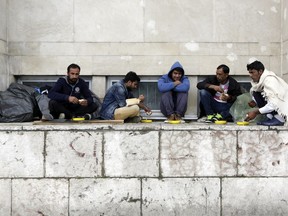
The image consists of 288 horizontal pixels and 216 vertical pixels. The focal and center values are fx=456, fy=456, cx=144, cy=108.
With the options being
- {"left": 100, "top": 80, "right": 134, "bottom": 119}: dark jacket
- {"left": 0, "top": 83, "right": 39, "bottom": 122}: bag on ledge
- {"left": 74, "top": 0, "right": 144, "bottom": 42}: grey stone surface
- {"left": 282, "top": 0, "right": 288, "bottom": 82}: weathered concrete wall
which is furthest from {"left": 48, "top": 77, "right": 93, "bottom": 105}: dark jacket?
{"left": 282, "top": 0, "right": 288, "bottom": 82}: weathered concrete wall

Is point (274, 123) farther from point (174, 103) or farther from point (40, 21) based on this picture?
point (40, 21)

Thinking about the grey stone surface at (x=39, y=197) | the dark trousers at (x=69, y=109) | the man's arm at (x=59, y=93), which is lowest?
A: the grey stone surface at (x=39, y=197)

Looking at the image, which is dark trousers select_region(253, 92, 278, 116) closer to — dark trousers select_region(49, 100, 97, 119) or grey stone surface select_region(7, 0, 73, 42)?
dark trousers select_region(49, 100, 97, 119)

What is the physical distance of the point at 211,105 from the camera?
28.7 feet

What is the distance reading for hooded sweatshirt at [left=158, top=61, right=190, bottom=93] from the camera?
8.62 meters

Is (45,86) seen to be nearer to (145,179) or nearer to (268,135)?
(145,179)

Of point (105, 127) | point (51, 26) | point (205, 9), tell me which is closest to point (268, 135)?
point (105, 127)

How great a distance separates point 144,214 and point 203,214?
2.76 feet

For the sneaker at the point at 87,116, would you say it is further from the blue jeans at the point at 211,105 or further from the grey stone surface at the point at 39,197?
the blue jeans at the point at 211,105

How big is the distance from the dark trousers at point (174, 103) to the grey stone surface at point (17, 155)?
117 inches

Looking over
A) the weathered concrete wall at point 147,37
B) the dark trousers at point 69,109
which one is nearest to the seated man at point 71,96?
the dark trousers at point 69,109

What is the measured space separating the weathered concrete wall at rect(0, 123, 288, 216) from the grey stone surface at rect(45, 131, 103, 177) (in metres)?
0.01

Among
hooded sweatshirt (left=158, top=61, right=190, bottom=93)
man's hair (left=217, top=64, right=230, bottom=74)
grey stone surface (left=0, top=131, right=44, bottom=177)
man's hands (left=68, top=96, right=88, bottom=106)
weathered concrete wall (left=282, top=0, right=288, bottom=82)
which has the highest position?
weathered concrete wall (left=282, top=0, right=288, bottom=82)

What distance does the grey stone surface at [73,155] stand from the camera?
650 cm
